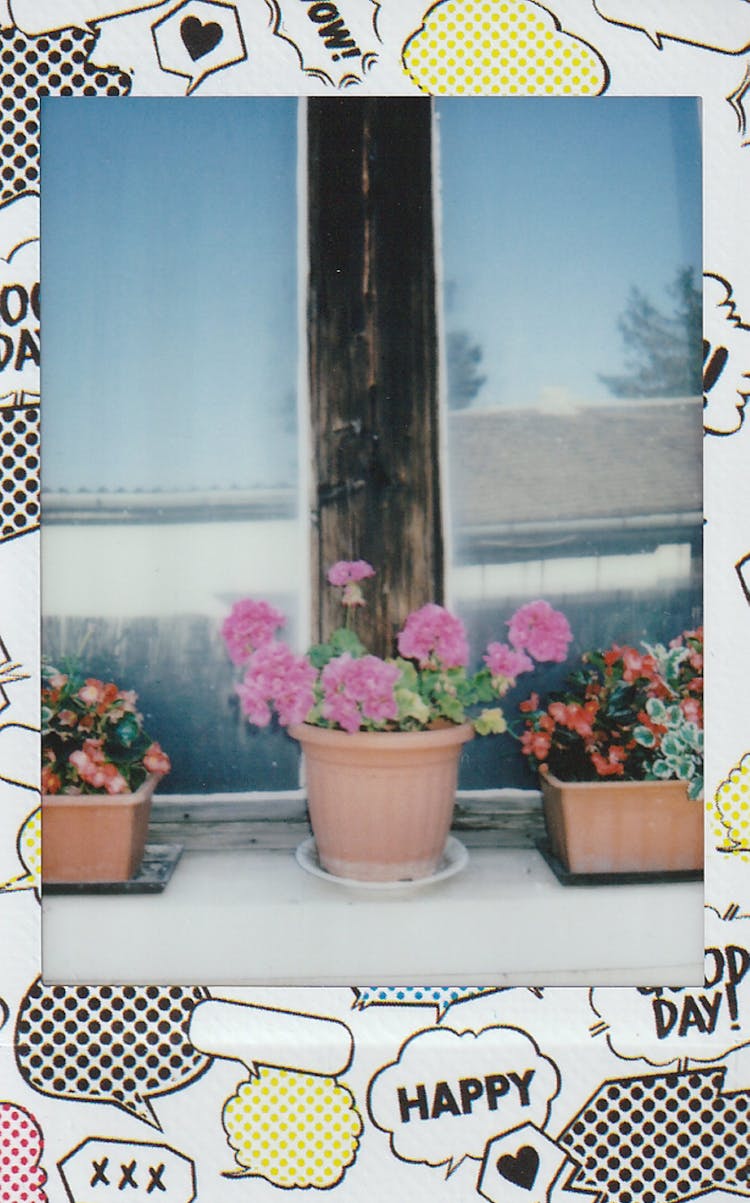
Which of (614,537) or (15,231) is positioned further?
(614,537)

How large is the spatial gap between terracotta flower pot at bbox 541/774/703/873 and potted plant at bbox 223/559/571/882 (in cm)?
22

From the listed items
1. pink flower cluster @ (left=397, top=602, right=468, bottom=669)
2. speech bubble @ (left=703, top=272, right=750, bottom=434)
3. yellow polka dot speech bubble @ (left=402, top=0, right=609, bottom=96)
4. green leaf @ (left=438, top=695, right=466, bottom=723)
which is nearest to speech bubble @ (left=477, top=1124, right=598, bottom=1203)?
green leaf @ (left=438, top=695, right=466, bottom=723)

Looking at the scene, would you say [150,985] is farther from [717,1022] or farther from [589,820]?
[717,1022]

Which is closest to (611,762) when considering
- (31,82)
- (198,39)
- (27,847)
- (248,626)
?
(248,626)

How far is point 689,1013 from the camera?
1.67 m

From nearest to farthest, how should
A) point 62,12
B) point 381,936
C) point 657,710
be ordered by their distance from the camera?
point 62,12
point 381,936
point 657,710

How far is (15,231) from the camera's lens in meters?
1.62

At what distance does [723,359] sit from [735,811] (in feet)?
2.60

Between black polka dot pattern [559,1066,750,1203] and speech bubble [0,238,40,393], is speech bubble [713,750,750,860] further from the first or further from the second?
speech bubble [0,238,40,393]

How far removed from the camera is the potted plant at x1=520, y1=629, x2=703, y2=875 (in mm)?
1796

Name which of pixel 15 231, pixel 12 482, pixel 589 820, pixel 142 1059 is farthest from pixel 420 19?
pixel 142 1059

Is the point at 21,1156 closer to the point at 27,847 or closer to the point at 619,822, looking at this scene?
the point at 27,847

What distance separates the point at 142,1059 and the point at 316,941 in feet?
1.18

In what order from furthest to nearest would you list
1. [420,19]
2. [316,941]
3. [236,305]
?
[236,305] → [316,941] → [420,19]
